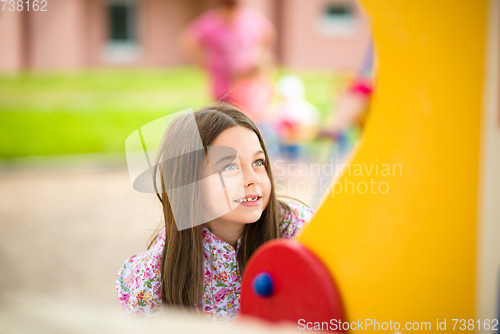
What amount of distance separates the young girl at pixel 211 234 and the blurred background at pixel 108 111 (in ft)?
0.65

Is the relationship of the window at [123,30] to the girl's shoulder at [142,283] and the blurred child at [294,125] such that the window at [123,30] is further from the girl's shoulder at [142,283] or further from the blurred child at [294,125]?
the girl's shoulder at [142,283]

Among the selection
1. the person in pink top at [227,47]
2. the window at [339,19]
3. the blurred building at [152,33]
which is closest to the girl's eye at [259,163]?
the person in pink top at [227,47]

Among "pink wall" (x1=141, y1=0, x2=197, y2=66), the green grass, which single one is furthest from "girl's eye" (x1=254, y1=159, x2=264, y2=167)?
"pink wall" (x1=141, y1=0, x2=197, y2=66)

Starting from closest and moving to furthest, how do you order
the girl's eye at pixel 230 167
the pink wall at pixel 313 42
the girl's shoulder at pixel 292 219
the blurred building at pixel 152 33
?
the girl's eye at pixel 230 167
the girl's shoulder at pixel 292 219
the blurred building at pixel 152 33
the pink wall at pixel 313 42

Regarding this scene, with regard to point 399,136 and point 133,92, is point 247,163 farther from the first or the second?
point 133,92

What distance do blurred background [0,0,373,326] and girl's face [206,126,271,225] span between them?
1.01ft

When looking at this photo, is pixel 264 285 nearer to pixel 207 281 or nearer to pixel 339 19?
pixel 207 281

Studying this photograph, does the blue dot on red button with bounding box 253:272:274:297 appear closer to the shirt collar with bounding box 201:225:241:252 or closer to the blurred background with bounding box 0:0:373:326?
the shirt collar with bounding box 201:225:241:252

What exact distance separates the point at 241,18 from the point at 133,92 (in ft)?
21.6

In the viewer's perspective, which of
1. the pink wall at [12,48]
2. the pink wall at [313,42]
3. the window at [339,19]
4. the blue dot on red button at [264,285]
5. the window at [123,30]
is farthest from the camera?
the window at [123,30]

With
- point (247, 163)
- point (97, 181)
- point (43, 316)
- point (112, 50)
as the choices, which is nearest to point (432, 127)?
point (247, 163)

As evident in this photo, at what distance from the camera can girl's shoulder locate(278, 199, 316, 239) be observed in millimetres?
1815

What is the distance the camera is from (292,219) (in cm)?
183

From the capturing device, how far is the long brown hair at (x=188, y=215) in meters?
1.67
